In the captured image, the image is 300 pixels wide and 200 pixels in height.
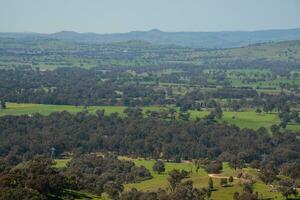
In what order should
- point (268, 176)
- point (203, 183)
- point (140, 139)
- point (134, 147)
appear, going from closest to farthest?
1. point (268, 176)
2. point (203, 183)
3. point (134, 147)
4. point (140, 139)

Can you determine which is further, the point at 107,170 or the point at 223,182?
the point at 107,170

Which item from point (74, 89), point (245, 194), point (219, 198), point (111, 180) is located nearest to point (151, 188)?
point (111, 180)

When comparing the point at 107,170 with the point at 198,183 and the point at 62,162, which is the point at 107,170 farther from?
the point at 198,183

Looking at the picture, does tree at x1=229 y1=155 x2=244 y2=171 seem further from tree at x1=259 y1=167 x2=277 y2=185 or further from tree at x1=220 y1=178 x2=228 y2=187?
tree at x1=220 y1=178 x2=228 y2=187

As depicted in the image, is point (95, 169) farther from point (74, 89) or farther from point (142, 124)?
point (74, 89)

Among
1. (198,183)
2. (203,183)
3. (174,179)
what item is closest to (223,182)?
(203,183)

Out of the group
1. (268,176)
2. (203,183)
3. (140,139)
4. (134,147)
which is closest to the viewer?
(268,176)

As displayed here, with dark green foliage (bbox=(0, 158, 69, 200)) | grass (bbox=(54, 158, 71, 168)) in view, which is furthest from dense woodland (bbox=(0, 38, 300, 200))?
grass (bbox=(54, 158, 71, 168))

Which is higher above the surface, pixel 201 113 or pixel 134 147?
pixel 134 147

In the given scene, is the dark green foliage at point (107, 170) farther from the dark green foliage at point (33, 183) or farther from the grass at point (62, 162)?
the dark green foliage at point (33, 183)
